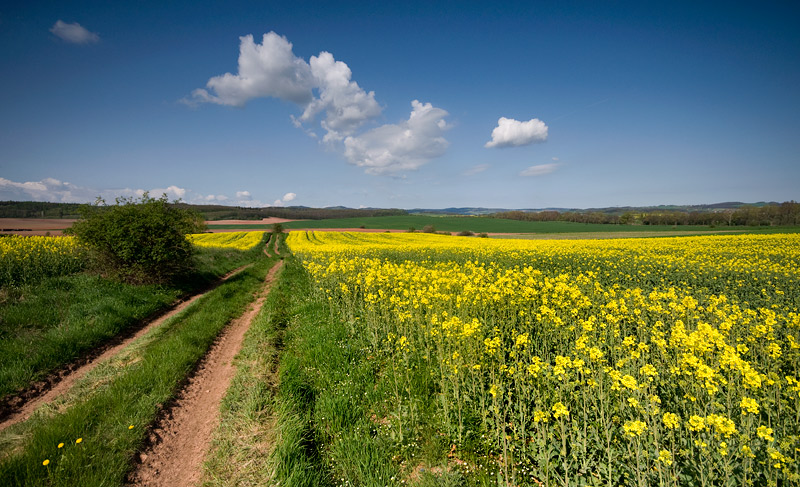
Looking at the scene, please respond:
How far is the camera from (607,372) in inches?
165

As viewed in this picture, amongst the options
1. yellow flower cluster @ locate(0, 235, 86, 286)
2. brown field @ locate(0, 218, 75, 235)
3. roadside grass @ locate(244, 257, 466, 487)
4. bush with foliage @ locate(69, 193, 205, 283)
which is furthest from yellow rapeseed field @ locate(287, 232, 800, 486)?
brown field @ locate(0, 218, 75, 235)

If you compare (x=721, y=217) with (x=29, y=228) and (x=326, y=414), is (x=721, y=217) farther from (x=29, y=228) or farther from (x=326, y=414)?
(x=29, y=228)

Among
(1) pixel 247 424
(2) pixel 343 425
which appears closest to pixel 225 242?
(1) pixel 247 424

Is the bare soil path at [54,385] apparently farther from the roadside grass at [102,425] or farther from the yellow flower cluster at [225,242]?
the yellow flower cluster at [225,242]

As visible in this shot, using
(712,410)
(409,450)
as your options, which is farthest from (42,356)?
(712,410)

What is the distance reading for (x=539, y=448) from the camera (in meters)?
3.46

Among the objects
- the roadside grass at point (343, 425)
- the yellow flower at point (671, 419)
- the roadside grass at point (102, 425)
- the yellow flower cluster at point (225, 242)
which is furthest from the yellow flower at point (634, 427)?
the yellow flower cluster at point (225, 242)

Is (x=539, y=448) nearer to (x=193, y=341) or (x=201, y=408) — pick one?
(x=201, y=408)

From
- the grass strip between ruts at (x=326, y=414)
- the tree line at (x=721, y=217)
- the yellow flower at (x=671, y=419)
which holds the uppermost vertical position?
the tree line at (x=721, y=217)

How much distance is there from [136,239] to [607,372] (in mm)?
16472

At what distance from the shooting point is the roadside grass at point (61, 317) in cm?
610

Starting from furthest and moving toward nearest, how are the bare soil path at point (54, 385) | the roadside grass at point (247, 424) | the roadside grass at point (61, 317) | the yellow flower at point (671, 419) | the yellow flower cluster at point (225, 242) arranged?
the yellow flower cluster at point (225, 242)
the roadside grass at point (61, 317)
the bare soil path at point (54, 385)
the roadside grass at point (247, 424)
the yellow flower at point (671, 419)

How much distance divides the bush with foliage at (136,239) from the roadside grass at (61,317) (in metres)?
0.87

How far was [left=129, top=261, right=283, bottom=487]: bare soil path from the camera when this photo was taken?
3759 millimetres
